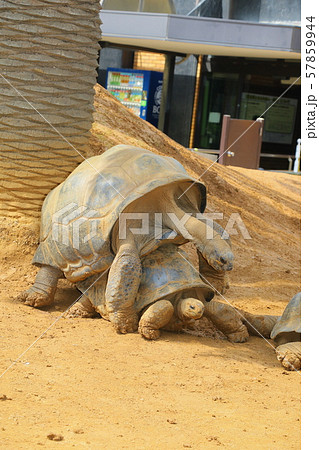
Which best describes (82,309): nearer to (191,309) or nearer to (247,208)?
(191,309)

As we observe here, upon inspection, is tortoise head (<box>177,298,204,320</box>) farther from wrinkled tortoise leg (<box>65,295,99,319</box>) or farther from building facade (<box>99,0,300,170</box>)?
building facade (<box>99,0,300,170</box>)

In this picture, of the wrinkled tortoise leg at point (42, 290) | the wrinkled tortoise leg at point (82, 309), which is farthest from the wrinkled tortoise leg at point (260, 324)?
the wrinkled tortoise leg at point (42, 290)

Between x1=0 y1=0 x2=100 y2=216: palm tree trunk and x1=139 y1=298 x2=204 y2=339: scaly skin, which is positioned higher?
x1=0 y1=0 x2=100 y2=216: palm tree trunk

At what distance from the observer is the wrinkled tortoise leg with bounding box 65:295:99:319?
5555 mm

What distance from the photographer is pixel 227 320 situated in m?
5.23

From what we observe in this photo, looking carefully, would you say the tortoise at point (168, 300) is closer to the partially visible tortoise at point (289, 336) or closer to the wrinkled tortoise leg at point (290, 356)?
the partially visible tortoise at point (289, 336)

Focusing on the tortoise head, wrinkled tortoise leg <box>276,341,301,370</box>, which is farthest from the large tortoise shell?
wrinkled tortoise leg <box>276,341,301,370</box>

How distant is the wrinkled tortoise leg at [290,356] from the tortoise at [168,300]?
59cm

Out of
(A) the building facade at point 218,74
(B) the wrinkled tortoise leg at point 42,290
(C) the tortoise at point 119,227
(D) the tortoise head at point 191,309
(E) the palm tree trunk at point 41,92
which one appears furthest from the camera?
(A) the building facade at point 218,74

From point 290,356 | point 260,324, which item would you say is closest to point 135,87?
point 260,324

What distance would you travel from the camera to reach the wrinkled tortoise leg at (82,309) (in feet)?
18.2

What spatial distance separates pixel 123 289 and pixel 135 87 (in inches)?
550

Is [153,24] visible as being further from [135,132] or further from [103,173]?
[103,173]

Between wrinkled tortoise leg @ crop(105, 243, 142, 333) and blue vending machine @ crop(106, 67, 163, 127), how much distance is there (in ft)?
44.4
